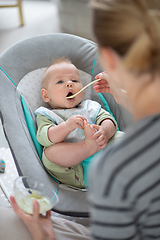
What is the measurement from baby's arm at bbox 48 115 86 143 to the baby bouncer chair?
0.11m

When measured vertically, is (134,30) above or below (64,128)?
above

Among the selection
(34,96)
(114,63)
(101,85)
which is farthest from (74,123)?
(114,63)

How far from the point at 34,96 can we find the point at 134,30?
3.70ft

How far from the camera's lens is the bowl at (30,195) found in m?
0.84

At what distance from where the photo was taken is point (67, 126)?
1271mm

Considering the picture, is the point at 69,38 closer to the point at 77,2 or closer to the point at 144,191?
the point at 144,191

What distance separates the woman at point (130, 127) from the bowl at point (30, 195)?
32 centimetres

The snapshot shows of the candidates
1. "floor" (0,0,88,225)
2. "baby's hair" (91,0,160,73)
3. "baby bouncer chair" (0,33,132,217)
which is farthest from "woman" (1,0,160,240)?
"floor" (0,0,88,225)

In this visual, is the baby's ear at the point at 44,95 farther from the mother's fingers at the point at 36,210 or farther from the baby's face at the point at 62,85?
the mother's fingers at the point at 36,210

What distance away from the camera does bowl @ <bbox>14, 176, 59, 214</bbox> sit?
839 millimetres

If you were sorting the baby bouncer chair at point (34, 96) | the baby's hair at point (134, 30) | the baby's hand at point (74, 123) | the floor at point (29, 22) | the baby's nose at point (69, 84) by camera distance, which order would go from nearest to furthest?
1. the baby's hair at point (134, 30)
2. the baby bouncer chair at point (34, 96)
3. the baby's hand at point (74, 123)
4. the baby's nose at point (69, 84)
5. the floor at point (29, 22)

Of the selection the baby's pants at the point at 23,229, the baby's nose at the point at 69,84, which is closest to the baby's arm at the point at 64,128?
the baby's nose at the point at 69,84

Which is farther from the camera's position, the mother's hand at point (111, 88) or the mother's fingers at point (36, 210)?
the mother's hand at point (111, 88)

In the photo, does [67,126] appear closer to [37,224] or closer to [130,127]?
[37,224]
